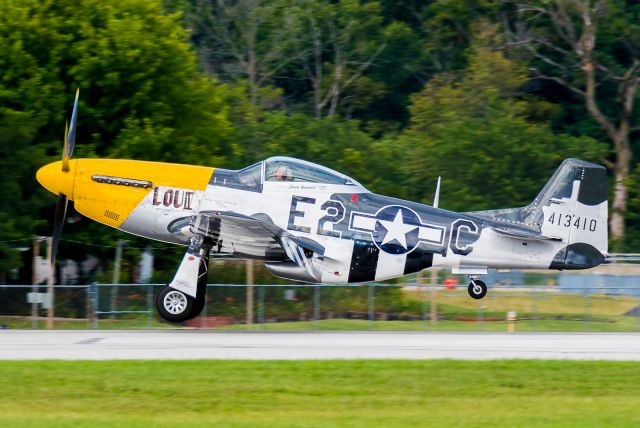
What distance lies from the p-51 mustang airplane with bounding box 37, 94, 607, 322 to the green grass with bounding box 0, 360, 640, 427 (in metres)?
4.06

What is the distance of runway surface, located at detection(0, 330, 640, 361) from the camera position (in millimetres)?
18688

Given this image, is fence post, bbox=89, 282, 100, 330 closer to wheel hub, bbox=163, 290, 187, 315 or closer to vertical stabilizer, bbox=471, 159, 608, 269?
wheel hub, bbox=163, 290, 187, 315

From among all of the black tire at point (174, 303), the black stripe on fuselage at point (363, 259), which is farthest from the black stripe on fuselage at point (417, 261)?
the black tire at point (174, 303)

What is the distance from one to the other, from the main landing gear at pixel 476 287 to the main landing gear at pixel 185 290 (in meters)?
4.89

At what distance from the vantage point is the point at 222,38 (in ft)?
192

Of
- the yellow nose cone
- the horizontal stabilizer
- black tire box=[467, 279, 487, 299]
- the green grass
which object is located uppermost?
the yellow nose cone

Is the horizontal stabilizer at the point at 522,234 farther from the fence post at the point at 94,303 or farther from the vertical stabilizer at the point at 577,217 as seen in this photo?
the fence post at the point at 94,303

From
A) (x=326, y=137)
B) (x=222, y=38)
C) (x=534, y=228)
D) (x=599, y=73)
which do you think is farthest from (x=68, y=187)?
(x=222, y=38)

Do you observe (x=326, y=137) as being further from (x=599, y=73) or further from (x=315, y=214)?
(x=315, y=214)

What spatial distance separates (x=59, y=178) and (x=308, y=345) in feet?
18.1

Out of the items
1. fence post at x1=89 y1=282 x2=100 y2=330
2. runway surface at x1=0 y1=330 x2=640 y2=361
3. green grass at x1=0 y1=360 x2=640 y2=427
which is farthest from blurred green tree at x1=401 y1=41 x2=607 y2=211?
green grass at x1=0 y1=360 x2=640 y2=427

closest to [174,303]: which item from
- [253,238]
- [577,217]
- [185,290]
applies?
[185,290]

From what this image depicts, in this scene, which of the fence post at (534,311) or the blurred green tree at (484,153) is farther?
the blurred green tree at (484,153)

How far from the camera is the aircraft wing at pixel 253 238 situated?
20.9 meters
